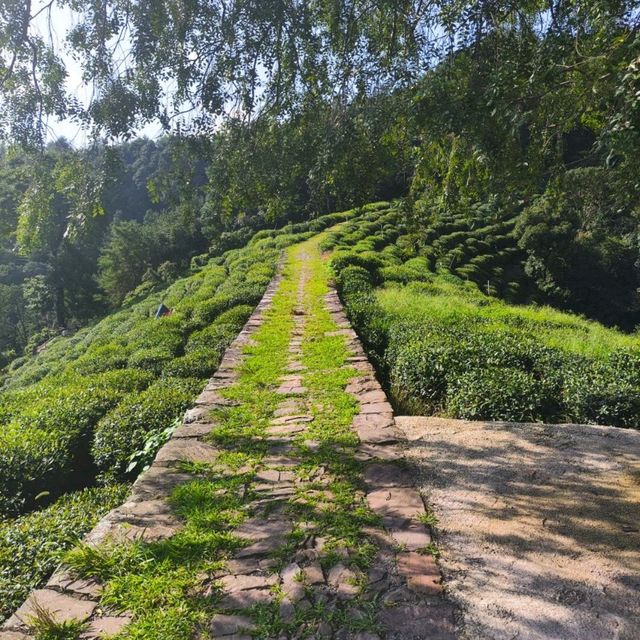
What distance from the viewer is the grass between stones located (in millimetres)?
2146

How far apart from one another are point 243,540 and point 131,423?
2410 millimetres

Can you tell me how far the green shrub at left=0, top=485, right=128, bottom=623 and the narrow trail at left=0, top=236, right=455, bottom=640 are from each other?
0.32 m

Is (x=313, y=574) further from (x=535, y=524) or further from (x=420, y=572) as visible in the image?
(x=535, y=524)

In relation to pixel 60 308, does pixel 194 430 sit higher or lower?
higher

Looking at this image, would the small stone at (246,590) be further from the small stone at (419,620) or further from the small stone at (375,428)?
the small stone at (375,428)

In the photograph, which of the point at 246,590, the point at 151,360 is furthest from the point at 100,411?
the point at 246,590

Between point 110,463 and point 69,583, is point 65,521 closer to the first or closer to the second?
point 69,583

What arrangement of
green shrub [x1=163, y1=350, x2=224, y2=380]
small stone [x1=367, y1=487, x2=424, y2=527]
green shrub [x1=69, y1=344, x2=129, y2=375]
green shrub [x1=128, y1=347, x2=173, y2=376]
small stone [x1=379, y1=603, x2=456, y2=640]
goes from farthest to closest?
1. green shrub [x1=69, y1=344, x2=129, y2=375]
2. green shrub [x1=128, y1=347, x2=173, y2=376]
3. green shrub [x1=163, y1=350, x2=224, y2=380]
4. small stone [x1=367, y1=487, x2=424, y2=527]
5. small stone [x1=379, y1=603, x2=456, y2=640]

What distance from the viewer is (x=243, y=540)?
8.82 ft

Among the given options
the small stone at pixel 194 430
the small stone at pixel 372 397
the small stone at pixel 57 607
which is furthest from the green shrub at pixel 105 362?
the small stone at pixel 57 607

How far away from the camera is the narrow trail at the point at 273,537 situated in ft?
7.03

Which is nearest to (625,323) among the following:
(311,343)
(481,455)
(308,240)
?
(308,240)

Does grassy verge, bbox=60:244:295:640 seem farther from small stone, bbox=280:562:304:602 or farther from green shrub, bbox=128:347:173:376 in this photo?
green shrub, bbox=128:347:173:376

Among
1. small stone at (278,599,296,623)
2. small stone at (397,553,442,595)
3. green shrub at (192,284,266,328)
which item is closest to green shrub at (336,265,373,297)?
green shrub at (192,284,266,328)
